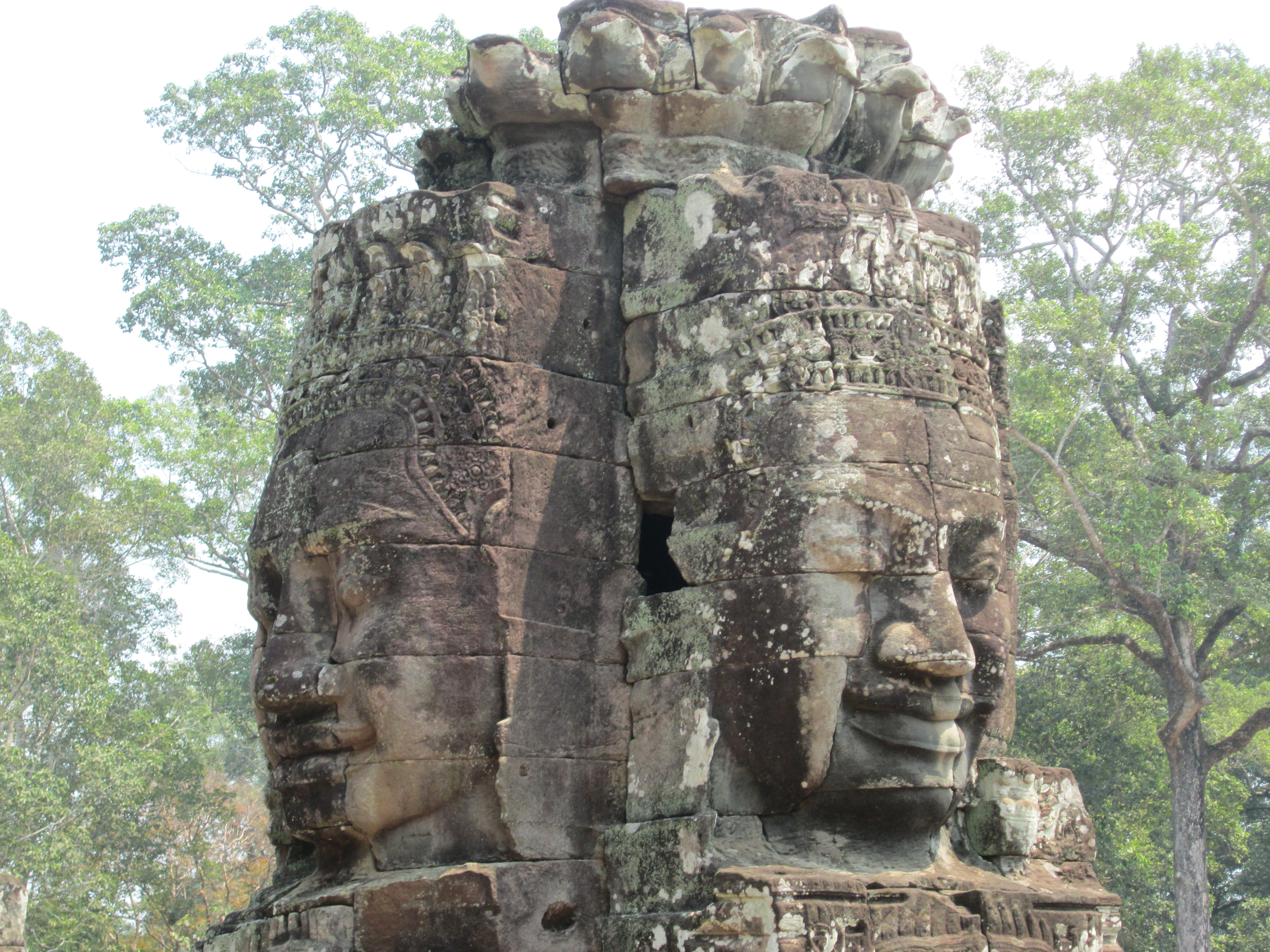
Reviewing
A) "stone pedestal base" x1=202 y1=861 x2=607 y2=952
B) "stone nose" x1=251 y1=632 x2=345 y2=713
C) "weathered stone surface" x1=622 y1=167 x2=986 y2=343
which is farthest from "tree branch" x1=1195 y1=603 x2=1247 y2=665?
"stone nose" x1=251 y1=632 x2=345 y2=713

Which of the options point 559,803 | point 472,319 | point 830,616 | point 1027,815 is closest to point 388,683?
point 559,803

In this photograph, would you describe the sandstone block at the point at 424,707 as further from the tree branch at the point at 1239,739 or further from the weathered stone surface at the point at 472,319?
the tree branch at the point at 1239,739

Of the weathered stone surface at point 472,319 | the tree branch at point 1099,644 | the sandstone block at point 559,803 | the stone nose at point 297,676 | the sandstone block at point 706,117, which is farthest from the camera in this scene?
the tree branch at point 1099,644

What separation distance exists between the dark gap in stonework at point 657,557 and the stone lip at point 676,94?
1450mm

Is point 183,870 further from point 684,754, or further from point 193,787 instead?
point 684,754

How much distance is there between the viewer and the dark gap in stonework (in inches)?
230

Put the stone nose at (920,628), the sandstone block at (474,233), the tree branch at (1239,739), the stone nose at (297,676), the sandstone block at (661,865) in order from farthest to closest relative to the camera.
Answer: the tree branch at (1239,739) < the sandstone block at (474,233) < the stone nose at (297,676) < the stone nose at (920,628) < the sandstone block at (661,865)

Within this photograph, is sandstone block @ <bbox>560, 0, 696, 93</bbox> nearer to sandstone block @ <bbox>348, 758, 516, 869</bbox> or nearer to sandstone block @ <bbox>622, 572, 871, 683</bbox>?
sandstone block @ <bbox>622, 572, 871, 683</bbox>

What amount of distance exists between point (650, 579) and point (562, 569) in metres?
0.59

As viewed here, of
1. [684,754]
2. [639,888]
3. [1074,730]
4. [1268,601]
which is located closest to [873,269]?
[684,754]

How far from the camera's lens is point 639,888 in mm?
4926

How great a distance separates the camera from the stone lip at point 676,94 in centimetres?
576

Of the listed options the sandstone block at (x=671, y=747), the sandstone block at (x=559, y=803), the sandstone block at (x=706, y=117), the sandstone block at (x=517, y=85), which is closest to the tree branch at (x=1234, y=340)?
the sandstone block at (x=706, y=117)

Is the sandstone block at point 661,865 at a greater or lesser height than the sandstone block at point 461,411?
lesser
